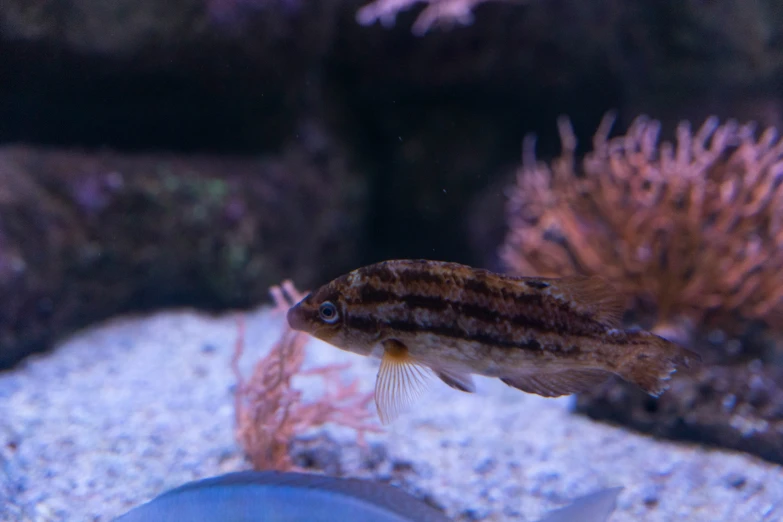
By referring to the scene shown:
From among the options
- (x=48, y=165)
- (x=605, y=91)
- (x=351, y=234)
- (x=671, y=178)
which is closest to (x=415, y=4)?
(x=605, y=91)

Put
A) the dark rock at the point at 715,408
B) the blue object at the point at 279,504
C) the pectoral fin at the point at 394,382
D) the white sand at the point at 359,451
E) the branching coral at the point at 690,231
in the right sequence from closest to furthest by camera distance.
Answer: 1. the blue object at the point at 279,504
2. the pectoral fin at the point at 394,382
3. the white sand at the point at 359,451
4. the dark rock at the point at 715,408
5. the branching coral at the point at 690,231

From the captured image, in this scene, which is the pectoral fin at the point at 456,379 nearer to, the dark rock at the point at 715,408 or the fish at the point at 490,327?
the fish at the point at 490,327

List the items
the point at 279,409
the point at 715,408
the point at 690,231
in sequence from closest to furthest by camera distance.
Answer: the point at 279,409 < the point at 715,408 < the point at 690,231

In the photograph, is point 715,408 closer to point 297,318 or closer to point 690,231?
point 690,231

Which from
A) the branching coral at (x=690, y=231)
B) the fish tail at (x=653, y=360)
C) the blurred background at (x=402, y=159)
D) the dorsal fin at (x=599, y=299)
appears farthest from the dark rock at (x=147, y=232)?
the fish tail at (x=653, y=360)

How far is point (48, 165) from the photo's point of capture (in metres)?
4.57

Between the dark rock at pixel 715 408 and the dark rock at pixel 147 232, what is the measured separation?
130 inches

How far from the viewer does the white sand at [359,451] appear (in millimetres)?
2768

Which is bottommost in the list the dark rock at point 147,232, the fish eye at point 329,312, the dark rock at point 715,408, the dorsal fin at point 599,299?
the dark rock at point 715,408

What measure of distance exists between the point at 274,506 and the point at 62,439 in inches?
76.1

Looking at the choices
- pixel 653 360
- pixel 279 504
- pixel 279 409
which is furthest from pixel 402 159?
pixel 279 504

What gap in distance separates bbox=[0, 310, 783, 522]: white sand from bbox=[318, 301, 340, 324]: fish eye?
1.24 meters

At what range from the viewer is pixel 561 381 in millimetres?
2072

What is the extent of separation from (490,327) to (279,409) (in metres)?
1.66
